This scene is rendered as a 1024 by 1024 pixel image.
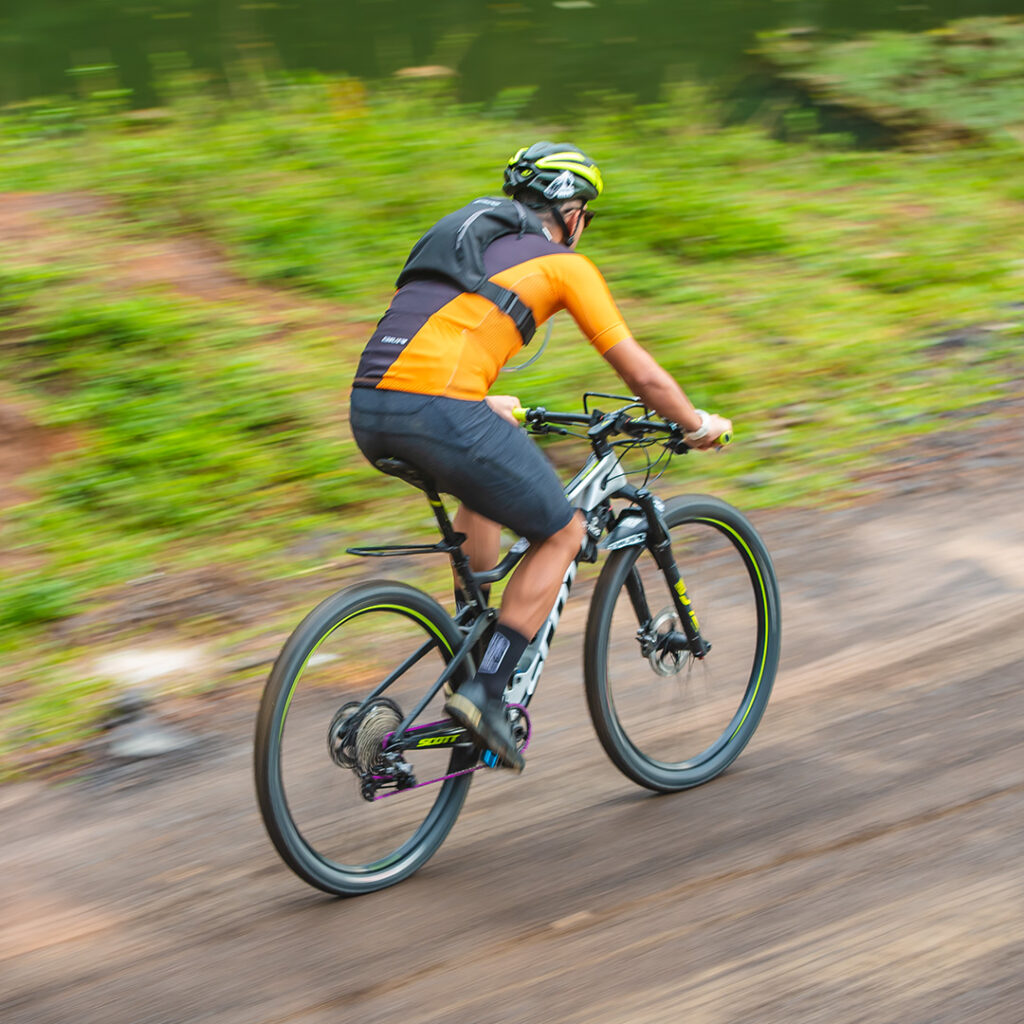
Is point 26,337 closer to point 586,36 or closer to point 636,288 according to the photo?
point 636,288

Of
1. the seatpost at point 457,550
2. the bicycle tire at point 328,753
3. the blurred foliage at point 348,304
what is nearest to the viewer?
the bicycle tire at point 328,753

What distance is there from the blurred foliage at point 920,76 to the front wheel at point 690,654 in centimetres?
851

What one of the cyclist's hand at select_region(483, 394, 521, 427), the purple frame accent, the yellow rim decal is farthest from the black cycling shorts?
the yellow rim decal

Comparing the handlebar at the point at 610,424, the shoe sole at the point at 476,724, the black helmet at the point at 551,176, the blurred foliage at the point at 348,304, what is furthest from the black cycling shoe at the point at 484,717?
the blurred foliage at the point at 348,304

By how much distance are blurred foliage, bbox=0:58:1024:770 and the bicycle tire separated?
1538 millimetres

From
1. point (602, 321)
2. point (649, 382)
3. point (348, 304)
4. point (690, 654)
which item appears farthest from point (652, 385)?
point (348, 304)

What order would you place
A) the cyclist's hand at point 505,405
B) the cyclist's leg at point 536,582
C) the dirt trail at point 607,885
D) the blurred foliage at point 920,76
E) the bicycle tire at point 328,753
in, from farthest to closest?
1. the blurred foliage at point 920,76
2. the cyclist's hand at point 505,405
3. the cyclist's leg at point 536,582
4. the bicycle tire at point 328,753
5. the dirt trail at point 607,885

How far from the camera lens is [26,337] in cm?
693

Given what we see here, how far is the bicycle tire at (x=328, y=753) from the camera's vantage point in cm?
344

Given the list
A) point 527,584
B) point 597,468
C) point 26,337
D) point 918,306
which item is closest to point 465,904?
point 527,584

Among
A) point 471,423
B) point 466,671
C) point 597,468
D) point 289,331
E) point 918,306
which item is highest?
point 471,423

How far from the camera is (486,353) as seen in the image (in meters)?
3.56

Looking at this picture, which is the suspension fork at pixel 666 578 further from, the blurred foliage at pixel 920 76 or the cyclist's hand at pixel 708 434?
the blurred foliage at pixel 920 76

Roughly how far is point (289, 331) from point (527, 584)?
4248 millimetres
